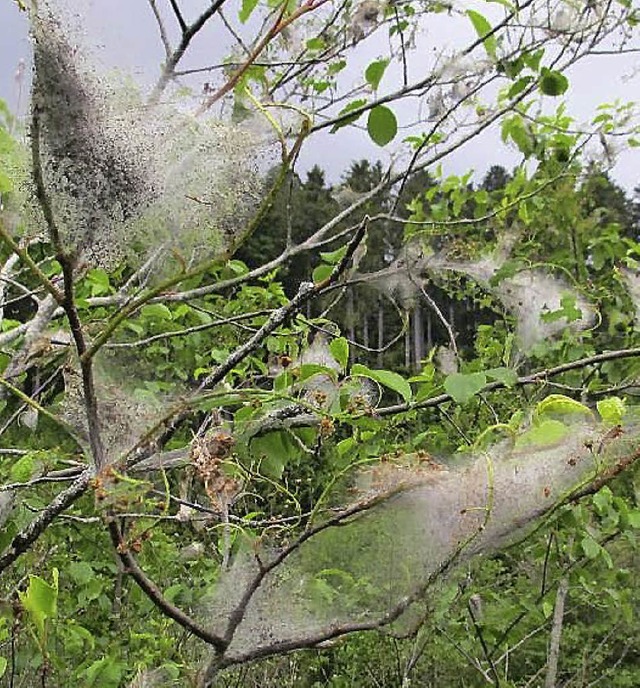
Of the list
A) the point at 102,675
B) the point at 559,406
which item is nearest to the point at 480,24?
the point at 559,406

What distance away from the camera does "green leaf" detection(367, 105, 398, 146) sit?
5.27ft

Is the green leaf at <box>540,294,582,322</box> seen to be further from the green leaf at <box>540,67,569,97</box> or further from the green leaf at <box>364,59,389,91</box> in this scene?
the green leaf at <box>364,59,389,91</box>

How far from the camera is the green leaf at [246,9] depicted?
1.90 meters

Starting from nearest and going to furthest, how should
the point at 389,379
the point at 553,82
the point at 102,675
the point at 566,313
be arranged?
the point at 389,379
the point at 553,82
the point at 102,675
the point at 566,313

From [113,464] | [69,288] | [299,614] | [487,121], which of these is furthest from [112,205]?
[487,121]

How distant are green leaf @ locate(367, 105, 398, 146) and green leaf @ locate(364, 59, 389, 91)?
28 cm

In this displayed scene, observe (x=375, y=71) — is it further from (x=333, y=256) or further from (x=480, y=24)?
(x=333, y=256)

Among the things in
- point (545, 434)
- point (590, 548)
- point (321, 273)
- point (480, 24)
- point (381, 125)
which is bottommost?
point (590, 548)

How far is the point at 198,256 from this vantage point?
1311 millimetres

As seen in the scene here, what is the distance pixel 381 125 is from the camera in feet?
5.29

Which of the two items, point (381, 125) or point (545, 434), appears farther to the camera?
point (381, 125)

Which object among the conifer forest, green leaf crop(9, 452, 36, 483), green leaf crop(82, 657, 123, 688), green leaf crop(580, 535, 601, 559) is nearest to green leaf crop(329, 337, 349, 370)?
the conifer forest

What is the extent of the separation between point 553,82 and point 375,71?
0.55 meters

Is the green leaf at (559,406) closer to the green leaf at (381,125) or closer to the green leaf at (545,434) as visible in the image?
the green leaf at (545,434)
